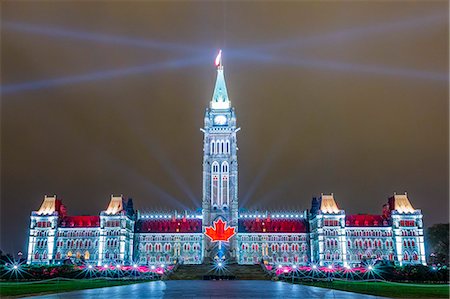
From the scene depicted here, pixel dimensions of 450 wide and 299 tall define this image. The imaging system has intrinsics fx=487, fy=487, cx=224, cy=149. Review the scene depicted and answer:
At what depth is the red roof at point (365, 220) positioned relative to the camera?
116250mm

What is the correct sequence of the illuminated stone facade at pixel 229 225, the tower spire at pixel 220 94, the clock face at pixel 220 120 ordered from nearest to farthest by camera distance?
the illuminated stone facade at pixel 229 225, the clock face at pixel 220 120, the tower spire at pixel 220 94

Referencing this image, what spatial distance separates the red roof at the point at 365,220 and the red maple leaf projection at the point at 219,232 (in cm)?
3013

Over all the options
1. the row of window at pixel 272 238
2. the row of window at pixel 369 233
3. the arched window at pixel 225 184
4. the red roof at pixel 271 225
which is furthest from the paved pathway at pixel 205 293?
the red roof at pixel 271 225

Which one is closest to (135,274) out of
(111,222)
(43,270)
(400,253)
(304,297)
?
(43,270)

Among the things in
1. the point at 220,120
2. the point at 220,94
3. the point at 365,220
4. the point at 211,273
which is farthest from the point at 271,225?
the point at 211,273

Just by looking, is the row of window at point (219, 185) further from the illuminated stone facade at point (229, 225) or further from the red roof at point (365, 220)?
the red roof at point (365, 220)

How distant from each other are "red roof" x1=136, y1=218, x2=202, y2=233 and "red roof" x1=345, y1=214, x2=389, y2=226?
1437 inches

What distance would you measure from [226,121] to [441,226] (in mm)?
55996

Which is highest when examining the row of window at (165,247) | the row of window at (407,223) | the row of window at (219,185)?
the row of window at (219,185)

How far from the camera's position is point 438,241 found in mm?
106812

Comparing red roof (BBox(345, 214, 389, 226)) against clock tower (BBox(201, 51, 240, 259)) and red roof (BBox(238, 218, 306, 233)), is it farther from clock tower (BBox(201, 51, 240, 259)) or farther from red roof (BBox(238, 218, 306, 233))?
clock tower (BBox(201, 51, 240, 259))

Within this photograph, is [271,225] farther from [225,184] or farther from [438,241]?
[438,241]

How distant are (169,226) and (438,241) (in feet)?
205

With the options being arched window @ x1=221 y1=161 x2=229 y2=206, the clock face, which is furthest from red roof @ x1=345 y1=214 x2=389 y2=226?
the clock face
